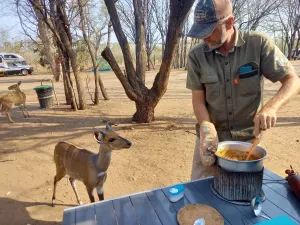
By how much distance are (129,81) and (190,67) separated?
4018 mm

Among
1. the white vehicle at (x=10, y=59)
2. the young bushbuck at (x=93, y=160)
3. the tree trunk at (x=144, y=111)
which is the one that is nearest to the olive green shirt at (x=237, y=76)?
the young bushbuck at (x=93, y=160)

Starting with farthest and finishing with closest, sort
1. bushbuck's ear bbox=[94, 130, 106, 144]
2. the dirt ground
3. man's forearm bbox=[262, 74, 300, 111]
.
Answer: the dirt ground, bushbuck's ear bbox=[94, 130, 106, 144], man's forearm bbox=[262, 74, 300, 111]

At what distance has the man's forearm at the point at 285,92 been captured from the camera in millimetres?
1609

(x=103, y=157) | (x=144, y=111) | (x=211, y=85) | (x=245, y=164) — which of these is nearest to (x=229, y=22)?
(x=211, y=85)

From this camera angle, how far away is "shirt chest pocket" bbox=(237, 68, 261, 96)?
1848mm

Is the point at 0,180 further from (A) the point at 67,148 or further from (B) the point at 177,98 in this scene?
(B) the point at 177,98

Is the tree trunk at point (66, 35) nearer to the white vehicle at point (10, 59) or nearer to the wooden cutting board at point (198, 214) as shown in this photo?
the wooden cutting board at point (198, 214)

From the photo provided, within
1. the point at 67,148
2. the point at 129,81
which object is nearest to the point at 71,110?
the point at 129,81

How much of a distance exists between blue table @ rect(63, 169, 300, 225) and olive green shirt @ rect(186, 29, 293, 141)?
0.56 meters

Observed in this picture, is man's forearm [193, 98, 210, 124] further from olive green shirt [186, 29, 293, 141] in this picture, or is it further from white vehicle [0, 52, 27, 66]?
white vehicle [0, 52, 27, 66]

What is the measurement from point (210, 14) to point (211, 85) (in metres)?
0.54

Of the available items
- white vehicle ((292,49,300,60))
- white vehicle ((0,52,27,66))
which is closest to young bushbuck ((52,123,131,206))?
white vehicle ((0,52,27,66))

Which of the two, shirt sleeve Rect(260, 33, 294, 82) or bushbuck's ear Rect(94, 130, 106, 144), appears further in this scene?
bushbuck's ear Rect(94, 130, 106, 144)

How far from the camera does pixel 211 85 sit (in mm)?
1934
